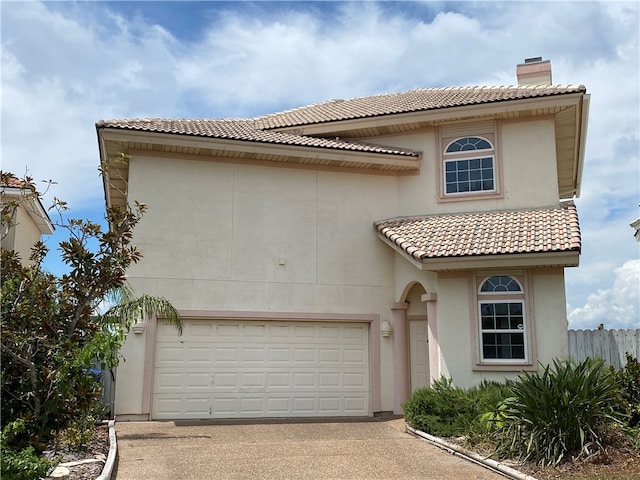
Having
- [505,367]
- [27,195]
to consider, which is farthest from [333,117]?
[27,195]

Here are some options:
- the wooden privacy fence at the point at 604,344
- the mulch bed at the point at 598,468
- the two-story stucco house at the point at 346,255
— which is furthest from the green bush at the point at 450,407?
the wooden privacy fence at the point at 604,344

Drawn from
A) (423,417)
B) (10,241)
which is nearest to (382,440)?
(423,417)

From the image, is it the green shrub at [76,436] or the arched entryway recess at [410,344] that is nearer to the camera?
the green shrub at [76,436]

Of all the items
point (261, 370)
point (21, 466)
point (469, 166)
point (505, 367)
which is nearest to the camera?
point (21, 466)

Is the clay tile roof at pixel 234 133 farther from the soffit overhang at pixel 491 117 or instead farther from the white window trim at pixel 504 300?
the white window trim at pixel 504 300

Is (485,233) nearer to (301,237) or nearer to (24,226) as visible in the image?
(301,237)

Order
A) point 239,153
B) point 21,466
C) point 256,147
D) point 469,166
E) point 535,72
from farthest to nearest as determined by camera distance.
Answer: point 535,72 < point 469,166 < point 239,153 < point 256,147 < point 21,466

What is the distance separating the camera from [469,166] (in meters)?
16.2

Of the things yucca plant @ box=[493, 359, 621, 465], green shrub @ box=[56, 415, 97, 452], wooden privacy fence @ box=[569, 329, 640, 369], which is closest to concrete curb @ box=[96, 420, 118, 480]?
green shrub @ box=[56, 415, 97, 452]

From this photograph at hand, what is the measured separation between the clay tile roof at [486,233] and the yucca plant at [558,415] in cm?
364

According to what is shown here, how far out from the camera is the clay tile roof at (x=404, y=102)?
15.8 meters

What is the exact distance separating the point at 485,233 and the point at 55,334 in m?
9.33

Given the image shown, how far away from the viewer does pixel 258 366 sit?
1491 centimetres

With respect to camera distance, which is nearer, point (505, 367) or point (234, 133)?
point (505, 367)
